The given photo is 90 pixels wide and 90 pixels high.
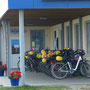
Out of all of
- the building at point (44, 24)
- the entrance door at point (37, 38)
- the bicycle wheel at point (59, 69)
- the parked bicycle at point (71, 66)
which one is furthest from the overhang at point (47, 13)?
the entrance door at point (37, 38)

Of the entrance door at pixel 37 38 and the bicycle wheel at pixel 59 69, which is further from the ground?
the entrance door at pixel 37 38

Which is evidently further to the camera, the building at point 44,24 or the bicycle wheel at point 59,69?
the bicycle wheel at point 59,69

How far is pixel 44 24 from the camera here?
16422 millimetres

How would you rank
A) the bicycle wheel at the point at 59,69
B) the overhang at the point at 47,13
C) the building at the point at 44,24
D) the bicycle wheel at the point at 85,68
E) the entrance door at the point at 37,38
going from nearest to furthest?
1. the building at the point at 44,24
2. the overhang at the point at 47,13
3. the bicycle wheel at the point at 59,69
4. the bicycle wheel at the point at 85,68
5. the entrance door at the point at 37,38

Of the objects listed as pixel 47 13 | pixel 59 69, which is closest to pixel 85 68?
pixel 59 69

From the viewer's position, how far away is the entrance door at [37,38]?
17734mm

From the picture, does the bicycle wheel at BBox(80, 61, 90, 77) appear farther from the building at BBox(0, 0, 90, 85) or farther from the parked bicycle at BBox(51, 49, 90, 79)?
the building at BBox(0, 0, 90, 85)

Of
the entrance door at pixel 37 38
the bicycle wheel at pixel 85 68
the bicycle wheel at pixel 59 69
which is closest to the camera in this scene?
the bicycle wheel at pixel 59 69

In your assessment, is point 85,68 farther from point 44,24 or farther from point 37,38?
point 37,38

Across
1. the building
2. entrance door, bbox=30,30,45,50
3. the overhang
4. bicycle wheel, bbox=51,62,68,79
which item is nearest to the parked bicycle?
bicycle wheel, bbox=51,62,68,79

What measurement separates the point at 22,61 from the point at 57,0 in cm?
231

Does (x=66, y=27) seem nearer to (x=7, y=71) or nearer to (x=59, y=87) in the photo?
(x=7, y=71)

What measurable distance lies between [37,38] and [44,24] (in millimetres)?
1639

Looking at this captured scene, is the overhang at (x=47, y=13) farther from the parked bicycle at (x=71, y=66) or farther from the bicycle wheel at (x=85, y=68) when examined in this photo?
the bicycle wheel at (x=85, y=68)
